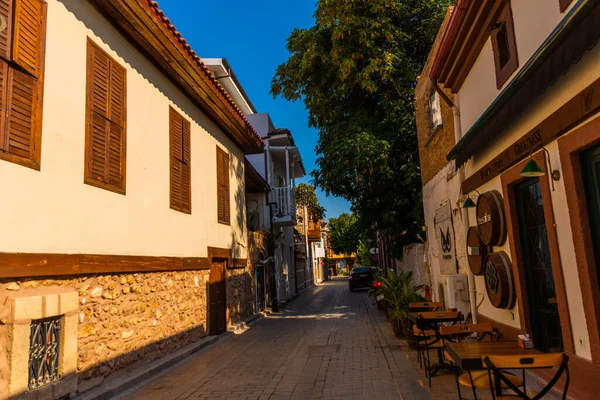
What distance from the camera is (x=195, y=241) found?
9.40 metres

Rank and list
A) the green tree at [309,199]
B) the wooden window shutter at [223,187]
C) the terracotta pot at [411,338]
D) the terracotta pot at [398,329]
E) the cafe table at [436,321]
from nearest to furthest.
Result: the cafe table at [436,321] < the terracotta pot at [411,338] < the terracotta pot at [398,329] < the wooden window shutter at [223,187] < the green tree at [309,199]

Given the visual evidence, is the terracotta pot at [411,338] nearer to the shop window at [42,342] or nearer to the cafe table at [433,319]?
the cafe table at [433,319]

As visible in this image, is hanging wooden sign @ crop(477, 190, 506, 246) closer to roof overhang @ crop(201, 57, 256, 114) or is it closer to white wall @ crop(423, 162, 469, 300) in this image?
white wall @ crop(423, 162, 469, 300)

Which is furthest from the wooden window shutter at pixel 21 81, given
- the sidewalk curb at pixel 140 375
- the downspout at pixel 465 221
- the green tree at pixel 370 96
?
the green tree at pixel 370 96

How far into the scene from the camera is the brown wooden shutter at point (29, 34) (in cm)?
460

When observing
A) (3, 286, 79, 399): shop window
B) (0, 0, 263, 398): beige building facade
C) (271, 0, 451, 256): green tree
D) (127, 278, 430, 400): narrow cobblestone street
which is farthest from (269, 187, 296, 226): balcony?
(3, 286, 79, 399): shop window

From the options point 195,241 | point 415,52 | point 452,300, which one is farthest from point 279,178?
point 452,300

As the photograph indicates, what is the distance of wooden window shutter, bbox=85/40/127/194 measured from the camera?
5.84 m

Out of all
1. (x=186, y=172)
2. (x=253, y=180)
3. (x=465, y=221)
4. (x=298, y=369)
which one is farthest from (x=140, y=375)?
(x=253, y=180)

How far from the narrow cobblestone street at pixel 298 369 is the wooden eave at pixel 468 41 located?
4876 millimetres

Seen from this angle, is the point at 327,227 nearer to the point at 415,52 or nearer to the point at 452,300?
the point at 415,52

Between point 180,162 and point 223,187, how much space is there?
277 centimetres

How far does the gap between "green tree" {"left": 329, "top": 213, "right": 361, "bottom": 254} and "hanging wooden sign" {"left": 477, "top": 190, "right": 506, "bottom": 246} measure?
48.4m

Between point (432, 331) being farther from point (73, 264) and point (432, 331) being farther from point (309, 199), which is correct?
point (309, 199)
